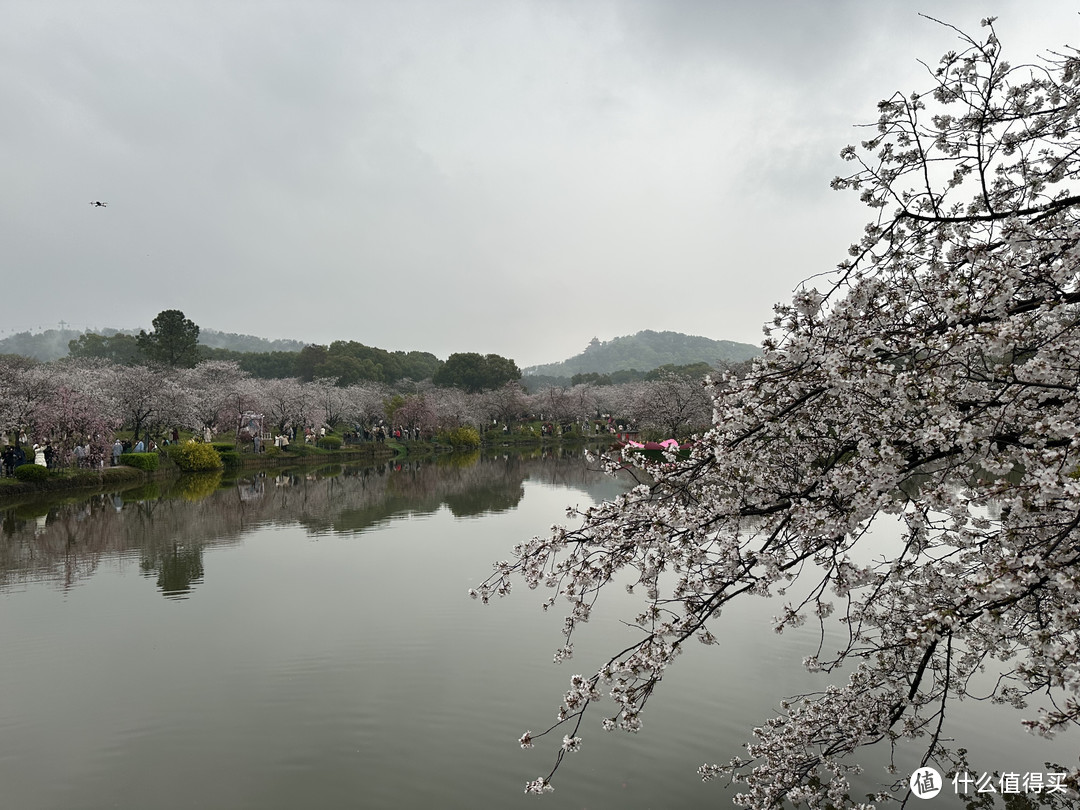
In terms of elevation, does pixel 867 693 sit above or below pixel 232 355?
below

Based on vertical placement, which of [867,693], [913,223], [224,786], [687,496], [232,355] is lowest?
[224,786]

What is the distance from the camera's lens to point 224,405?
138 ft

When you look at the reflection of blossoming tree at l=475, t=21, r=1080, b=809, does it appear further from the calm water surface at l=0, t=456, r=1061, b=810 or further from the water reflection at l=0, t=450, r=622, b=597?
the water reflection at l=0, t=450, r=622, b=597

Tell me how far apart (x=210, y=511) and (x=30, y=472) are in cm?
845

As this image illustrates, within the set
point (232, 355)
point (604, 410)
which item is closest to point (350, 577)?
point (604, 410)

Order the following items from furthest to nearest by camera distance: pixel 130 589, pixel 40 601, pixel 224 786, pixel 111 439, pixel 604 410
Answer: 1. pixel 604 410
2. pixel 111 439
3. pixel 130 589
4. pixel 40 601
5. pixel 224 786

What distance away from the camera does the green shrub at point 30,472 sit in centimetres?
2253

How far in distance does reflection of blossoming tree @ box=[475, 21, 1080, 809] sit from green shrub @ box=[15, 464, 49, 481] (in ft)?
83.9

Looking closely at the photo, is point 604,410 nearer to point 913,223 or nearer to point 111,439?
point 111,439

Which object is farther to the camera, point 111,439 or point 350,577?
point 111,439

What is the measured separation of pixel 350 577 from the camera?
39.8 feet

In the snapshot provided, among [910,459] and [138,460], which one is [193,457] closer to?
[138,460]

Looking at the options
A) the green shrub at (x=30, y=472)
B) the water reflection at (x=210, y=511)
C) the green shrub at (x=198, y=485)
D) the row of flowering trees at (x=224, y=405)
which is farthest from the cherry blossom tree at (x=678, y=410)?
the green shrub at (x=30, y=472)

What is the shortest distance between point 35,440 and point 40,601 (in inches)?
720
